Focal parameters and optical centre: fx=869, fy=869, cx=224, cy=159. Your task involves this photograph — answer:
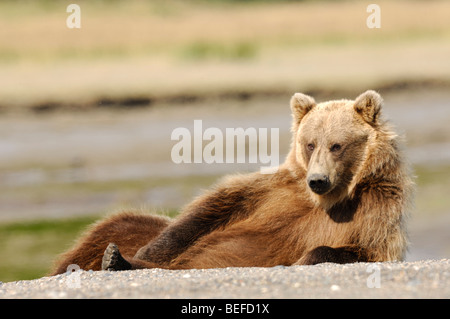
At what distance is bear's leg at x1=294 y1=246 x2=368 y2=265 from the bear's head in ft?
1.56

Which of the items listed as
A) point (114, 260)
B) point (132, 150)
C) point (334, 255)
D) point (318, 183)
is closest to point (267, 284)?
point (334, 255)

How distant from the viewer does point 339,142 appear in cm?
716

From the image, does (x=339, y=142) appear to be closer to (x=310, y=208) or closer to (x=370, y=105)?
(x=370, y=105)


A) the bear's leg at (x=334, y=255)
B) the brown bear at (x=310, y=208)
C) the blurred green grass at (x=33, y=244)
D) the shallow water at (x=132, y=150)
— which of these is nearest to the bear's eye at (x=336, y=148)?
the brown bear at (x=310, y=208)

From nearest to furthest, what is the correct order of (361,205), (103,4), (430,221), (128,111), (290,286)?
1. (290,286)
2. (361,205)
3. (430,221)
4. (128,111)
5. (103,4)

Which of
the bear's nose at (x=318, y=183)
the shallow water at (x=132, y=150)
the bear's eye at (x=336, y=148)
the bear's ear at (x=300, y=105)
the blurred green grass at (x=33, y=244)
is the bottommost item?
the blurred green grass at (x=33, y=244)

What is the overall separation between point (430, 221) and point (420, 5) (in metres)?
23.2

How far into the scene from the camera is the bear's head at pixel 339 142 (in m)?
7.11

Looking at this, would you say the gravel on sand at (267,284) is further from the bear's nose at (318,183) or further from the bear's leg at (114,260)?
the bear's nose at (318,183)

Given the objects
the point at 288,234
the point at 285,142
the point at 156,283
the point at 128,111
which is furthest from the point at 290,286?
the point at 128,111

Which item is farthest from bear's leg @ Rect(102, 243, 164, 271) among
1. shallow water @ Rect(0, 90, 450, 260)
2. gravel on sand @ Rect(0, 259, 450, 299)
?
shallow water @ Rect(0, 90, 450, 260)

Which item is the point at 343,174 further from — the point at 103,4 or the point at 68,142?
the point at 103,4

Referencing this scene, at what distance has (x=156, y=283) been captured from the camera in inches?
231

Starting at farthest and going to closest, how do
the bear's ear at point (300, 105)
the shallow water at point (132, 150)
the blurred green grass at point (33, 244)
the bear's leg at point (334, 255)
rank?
the shallow water at point (132, 150) → the blurred green grass at point (33, 244) → the bear's ear at point (300, 105) → the bear's leg at point (334, 255)
